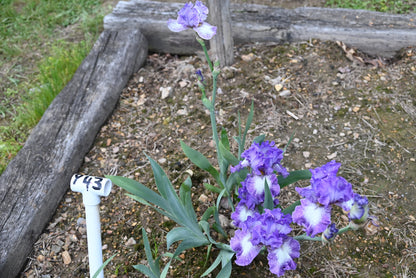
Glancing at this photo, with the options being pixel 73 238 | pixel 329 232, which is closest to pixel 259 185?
pixel 329 232

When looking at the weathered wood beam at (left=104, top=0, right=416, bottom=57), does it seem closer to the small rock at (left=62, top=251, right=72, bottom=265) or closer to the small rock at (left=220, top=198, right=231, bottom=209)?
the small rock at (left=220, top=198, right=231, bottom=209)

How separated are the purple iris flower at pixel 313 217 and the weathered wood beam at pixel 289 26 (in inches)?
68.3

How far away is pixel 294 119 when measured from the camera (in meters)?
2.18

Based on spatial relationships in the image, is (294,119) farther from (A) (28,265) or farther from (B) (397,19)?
(A) (28,265)

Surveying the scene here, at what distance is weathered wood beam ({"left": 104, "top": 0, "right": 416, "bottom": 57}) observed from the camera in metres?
2.52

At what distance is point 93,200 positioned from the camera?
4.21 ft

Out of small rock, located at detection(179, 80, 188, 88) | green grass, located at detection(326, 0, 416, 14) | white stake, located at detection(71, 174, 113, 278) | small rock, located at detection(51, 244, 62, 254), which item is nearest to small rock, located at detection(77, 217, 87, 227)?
small rock, located at detection(51, 244, 62, 254)

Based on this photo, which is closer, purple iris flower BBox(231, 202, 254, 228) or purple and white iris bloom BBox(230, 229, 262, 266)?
purple and white iris bloom BBox(230, 229, 262, 266)

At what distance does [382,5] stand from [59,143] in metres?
2.50

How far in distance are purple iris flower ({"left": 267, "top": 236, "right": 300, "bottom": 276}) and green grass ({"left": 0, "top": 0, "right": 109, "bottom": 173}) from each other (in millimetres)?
1701

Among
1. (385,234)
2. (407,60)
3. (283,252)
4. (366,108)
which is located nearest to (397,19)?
(407,60)

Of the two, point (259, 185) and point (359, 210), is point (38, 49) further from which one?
point (359, 210)

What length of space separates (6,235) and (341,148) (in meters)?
1.59

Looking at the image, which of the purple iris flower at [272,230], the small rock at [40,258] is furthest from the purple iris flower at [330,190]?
the small rock at [40,258]
